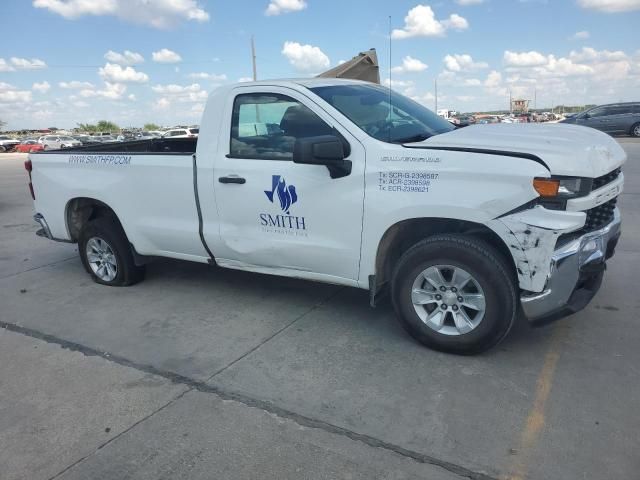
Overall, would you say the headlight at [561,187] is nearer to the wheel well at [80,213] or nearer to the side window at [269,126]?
the side window at [269,126]

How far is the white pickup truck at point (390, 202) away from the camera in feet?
10.5

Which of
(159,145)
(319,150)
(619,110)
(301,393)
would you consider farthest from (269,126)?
(619,110)

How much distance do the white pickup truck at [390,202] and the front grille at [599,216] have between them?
1 cm

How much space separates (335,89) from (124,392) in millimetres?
2707

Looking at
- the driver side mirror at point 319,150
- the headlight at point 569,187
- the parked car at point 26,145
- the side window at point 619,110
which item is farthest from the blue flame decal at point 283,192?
the parked car at point 26,145

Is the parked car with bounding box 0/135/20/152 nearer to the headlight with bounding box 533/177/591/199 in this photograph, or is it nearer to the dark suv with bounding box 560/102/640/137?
the dark suv with bounding box 560/102/640/137

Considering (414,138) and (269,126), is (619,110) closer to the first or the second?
(414,138)

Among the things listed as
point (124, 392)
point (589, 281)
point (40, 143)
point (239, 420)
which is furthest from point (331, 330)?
point (40, 143)

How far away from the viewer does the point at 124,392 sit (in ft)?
11.1

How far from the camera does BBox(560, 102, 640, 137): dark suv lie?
73.1 feet

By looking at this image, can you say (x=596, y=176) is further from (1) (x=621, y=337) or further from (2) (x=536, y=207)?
(1) (x=621, y=337)

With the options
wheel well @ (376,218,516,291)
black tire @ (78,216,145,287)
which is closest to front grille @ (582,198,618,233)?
wheel well @ (376,218,516,291)

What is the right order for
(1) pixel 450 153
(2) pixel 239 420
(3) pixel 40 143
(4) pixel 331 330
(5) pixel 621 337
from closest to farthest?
(2) pixel 239 420, (1) pixel 450 153, (5) pixel 621 337, (4) pixel 331 330, (3) pixel 40 143

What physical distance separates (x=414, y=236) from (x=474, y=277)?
0.67 metres
